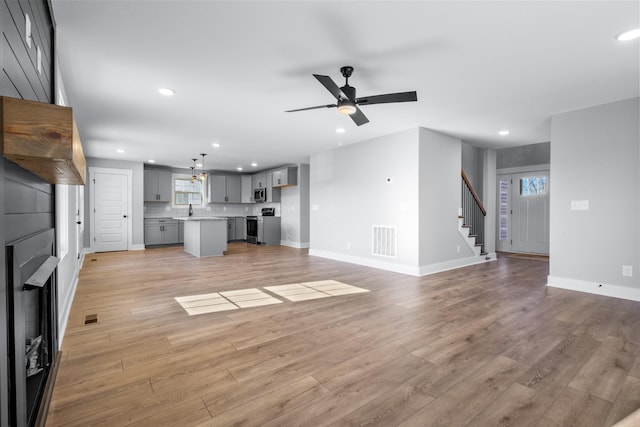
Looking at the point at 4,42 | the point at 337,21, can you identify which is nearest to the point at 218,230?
the point at 337,21

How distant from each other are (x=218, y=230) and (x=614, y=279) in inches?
278

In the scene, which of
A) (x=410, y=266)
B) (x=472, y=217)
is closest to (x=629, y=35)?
(x=410, y=266)

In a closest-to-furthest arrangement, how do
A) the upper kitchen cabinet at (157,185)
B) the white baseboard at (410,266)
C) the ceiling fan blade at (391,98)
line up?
1. the ceiling fan blade at (391,98)
2. the white baseboard at (410,266)
3. the upper kitchen cabinet at (157,185)

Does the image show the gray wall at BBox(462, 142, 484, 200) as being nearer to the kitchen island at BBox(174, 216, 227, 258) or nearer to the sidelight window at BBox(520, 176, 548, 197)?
the sidelight window at BBox(520, 176, 548, 197)

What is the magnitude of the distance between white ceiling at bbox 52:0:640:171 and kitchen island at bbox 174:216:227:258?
109 inches

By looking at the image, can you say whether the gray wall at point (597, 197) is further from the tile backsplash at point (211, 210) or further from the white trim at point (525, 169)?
the tile backsplash at point (211, 210)

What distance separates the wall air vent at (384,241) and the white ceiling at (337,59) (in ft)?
6.19

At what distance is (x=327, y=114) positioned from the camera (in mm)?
4441

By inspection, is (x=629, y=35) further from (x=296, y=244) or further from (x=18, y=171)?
(x=296, y=244)

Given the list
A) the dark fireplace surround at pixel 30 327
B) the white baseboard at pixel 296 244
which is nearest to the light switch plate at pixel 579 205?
the dark fireplace surround at pixel 30 327

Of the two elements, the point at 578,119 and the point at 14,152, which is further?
the point at 578,119

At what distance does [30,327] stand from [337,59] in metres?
2.84

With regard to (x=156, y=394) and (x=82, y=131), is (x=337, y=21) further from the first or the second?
(x=82, y=131)

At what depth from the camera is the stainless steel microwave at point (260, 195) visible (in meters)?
10.3
